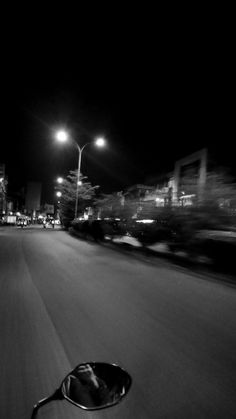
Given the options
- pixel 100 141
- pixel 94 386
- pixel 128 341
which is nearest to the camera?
pixel 94 386

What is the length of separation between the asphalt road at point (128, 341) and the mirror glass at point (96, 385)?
37.5 inches

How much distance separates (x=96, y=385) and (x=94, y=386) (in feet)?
0.04

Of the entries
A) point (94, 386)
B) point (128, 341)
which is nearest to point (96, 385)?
point (94, 386)

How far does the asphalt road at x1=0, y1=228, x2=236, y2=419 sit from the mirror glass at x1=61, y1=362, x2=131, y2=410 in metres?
0.95

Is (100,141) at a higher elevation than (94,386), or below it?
higher

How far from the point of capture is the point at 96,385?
155 cm

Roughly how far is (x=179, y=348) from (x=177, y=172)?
34884 millimetres

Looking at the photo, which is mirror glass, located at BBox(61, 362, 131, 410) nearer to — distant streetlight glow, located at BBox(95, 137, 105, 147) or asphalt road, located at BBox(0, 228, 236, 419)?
asphalt road, located at BBox(0, 228, 236, 419)

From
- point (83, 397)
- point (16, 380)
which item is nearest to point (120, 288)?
point (16, 380)

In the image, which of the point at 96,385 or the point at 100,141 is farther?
the point at 100,141

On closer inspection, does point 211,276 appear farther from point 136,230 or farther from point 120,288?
point 136,230

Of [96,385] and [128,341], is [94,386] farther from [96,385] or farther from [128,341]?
[128,341]

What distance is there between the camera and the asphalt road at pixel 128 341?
241cm

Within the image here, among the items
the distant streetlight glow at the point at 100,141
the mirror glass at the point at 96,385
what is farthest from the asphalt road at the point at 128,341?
the distant streetlight glow at the point at 100,141
